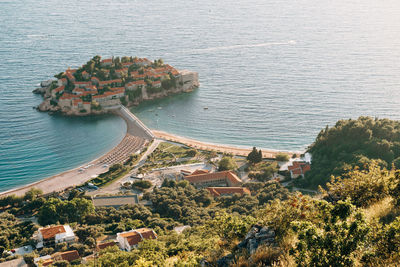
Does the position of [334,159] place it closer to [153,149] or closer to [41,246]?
[153,149]

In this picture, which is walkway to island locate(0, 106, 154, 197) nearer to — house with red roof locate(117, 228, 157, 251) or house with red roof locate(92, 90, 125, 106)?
house with red roof locate(92, 90, 125, 106)

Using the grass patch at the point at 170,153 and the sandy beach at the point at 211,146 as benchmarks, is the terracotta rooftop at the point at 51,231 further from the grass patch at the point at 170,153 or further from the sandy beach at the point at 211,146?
the sandy beach at the point at 211,146

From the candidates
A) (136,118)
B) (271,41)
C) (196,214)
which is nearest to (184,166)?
(196,214)

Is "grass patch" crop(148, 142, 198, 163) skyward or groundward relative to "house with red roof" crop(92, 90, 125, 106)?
groundward

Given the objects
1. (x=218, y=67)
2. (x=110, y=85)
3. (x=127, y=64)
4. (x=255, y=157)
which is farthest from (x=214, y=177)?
(x=218, y=67)

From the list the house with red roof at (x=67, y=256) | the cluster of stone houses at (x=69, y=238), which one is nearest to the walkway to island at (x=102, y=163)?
the cluster of stone houses at (x=69, y=238)

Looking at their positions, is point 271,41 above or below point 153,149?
above

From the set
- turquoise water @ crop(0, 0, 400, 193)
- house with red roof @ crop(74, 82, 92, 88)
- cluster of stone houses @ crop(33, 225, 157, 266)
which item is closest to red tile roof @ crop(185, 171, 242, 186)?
turquoise water @ crop(0, 0, 400, 193)
